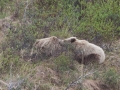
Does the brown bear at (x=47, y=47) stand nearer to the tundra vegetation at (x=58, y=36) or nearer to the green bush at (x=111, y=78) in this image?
the tundra vegetation at (x=58, y=36)

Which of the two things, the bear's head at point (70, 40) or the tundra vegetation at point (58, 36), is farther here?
the bear's head at point (70, 40)

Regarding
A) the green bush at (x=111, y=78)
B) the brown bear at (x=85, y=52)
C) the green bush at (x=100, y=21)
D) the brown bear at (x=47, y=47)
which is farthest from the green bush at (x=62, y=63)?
the green bush at (x=100, y=21)

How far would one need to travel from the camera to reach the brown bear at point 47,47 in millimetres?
7477

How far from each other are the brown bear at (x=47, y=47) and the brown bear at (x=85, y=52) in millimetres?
181

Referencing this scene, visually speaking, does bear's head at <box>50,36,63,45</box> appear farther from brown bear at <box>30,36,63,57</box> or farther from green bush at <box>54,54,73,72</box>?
green bush at <box>54,54,73,72</box>

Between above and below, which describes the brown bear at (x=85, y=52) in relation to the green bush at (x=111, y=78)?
above

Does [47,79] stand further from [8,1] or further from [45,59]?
[8,1]

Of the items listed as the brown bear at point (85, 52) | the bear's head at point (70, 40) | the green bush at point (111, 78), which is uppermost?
the bear's head at point (70, 40)

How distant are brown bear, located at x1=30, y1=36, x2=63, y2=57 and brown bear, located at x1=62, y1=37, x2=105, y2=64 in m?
0.18

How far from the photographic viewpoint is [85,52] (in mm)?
7719

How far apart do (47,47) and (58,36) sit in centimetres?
77

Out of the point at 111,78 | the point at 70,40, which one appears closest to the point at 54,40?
the point at 70,40

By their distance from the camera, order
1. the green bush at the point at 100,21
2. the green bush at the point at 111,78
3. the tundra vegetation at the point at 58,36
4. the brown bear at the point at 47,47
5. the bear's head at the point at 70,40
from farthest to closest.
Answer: the green bush at the point at 100,21 → the bear's head at the point at 70,40 → the brown bear at the point at 47,47 → the green bush at the point at 111,78 → the tundra vegetation at the point at 58,36

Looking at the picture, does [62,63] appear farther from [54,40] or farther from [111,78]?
[111,78]
